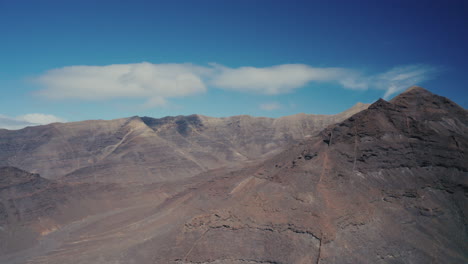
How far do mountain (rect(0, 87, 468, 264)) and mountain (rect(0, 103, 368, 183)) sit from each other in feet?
168

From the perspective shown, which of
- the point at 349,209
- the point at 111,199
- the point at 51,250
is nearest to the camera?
the point at 349,209

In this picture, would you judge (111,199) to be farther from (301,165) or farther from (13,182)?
(301,165)

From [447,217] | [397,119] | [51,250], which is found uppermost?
[397,119]

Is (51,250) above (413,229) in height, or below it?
below

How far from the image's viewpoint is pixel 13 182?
48188 mm

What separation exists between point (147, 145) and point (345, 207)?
7833cm

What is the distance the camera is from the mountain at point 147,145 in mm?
84688

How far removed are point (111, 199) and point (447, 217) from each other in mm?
53198

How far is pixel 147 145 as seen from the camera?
93938mm

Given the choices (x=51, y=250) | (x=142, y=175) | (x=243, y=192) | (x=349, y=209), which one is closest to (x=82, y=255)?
(x=51, y=250)

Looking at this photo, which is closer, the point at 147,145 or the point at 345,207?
the point at 345,207

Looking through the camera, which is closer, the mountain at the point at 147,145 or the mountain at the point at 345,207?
the mountain at the point at 345,207

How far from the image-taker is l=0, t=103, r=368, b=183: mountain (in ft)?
278

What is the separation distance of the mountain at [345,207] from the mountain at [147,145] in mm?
51241
